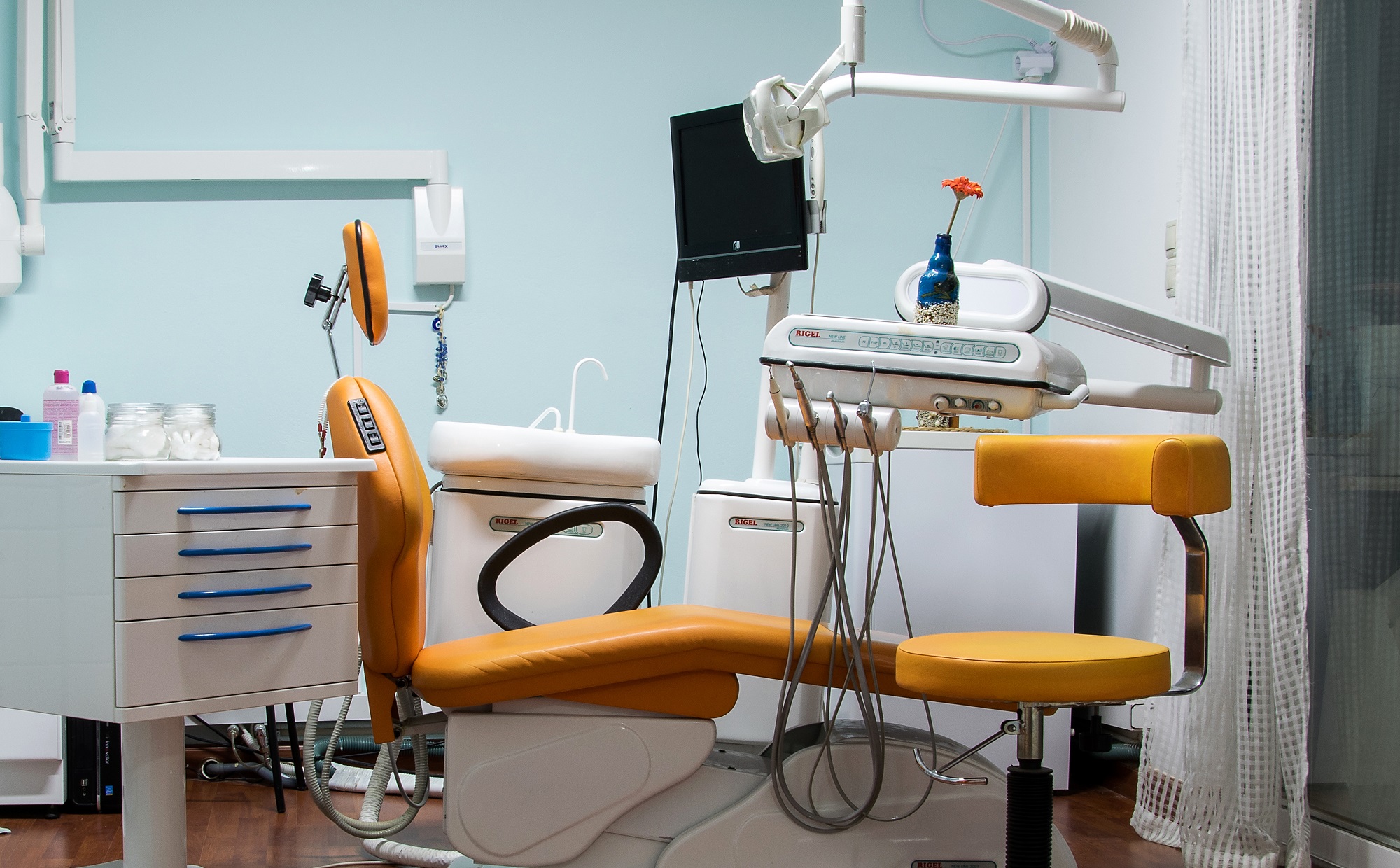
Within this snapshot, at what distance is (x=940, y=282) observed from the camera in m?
1.74

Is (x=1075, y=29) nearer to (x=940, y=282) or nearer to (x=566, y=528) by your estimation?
(x=940, y=282)

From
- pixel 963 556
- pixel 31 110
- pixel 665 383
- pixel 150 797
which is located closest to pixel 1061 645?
pixel 963 556

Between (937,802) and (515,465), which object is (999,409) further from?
(515,465)

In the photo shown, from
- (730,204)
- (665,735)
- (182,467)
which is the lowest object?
(665,735)

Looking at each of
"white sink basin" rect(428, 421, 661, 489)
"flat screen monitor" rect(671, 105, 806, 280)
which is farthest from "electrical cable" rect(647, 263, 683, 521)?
"white sink basin" rect(428, 421, 661, 489)

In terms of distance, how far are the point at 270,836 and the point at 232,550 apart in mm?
858

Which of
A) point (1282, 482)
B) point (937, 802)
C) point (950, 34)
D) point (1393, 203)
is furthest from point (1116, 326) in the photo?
point (950, 34)

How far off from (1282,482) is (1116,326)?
1.57 feet

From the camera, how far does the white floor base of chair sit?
1.67 meters

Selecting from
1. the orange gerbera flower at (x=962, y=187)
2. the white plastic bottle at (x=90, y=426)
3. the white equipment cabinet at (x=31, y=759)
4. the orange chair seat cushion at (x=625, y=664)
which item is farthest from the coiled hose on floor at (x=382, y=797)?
the orange gerbera flower at (x=962, y=187)

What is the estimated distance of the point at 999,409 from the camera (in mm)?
1321

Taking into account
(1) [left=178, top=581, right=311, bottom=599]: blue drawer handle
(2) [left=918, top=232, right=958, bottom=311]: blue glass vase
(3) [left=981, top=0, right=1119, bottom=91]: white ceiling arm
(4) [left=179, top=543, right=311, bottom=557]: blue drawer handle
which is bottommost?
(1) [left=178, top=581, right=311, bottom=599]: blue drawer handle

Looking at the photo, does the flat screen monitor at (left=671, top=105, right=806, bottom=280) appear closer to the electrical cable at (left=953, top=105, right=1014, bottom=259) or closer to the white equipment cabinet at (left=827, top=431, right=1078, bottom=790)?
the white equipment cabinet at (left=827, top=431, right=1078, bottom=790)

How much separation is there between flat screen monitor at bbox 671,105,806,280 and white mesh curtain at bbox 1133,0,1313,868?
32.5 inches
